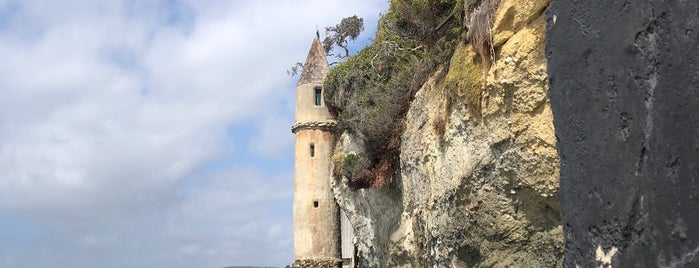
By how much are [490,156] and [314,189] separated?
18.1 meters

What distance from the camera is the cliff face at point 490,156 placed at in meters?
9.34

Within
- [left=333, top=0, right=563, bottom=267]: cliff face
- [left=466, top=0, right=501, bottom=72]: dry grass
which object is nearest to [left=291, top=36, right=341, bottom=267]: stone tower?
[left=333, top=0, right=563, bottom=267]: cliff face

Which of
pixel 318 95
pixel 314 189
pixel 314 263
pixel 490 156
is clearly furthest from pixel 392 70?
pixel 318 95

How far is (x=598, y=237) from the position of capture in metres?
2.67

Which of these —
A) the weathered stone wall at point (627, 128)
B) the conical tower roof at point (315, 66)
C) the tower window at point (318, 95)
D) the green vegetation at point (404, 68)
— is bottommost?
the weathered stone wall at point (627, 128)

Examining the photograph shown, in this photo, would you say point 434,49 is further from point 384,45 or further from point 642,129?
point 642,129

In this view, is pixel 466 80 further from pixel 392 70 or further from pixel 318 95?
pixel 318 95

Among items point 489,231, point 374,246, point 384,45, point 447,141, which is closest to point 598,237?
point 489,231

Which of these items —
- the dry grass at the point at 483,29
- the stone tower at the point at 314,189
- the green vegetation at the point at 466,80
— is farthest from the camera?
the stone tower at the point at 314,189

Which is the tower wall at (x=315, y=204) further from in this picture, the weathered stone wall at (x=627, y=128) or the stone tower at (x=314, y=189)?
the weathered stone wall at (x=627, y=128)

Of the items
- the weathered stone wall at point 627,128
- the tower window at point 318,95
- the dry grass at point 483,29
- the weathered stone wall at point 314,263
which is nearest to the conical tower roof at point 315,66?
the tower window at point 318,95

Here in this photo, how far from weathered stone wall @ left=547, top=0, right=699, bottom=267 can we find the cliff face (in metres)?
5.55

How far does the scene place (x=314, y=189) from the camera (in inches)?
1117

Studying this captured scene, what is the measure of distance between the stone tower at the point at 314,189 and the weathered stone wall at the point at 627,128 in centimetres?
2505
